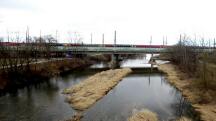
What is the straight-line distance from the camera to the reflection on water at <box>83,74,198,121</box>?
966 inches

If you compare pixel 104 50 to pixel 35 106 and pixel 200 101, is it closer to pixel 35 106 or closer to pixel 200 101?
pixel 200 101

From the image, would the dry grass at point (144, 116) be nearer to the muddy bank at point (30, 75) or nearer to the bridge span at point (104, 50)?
the muddy bank at point (30, 75)

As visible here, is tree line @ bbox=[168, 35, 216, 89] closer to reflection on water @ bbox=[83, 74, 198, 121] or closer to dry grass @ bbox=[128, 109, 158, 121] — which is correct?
reflection on water @ bbox=[83, 74, 198, 121]

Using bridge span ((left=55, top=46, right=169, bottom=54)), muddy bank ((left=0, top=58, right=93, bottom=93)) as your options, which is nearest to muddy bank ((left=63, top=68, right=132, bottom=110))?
muddy bank ((left=0, top=58, right=93, bottom=93))

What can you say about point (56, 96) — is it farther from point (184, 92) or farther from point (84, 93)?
point (184, 92)

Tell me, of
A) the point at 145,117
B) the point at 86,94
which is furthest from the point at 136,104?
the point at 86,94

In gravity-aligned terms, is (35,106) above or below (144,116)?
below

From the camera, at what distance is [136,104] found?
29109mm

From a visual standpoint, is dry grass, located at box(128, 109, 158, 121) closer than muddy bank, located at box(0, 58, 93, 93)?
Yes

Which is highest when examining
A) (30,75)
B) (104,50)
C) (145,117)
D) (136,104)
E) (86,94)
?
(104,50)

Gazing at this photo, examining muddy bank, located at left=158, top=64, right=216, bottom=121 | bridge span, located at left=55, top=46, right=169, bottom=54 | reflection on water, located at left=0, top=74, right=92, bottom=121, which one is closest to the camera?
reflection on water, located at left=0, top=74, right=92, bottom=121

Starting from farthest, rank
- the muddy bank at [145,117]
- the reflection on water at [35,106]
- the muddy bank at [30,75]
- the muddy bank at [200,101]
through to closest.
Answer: the muddy bank at [30,75] → the muddy bank at [200,101] → the reflection on water at [35,106] → the muddy bank at [145,117]

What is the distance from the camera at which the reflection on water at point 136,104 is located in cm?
2453

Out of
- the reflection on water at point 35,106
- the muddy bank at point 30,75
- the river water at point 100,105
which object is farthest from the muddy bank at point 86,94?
the muddy bank at point 30,75
